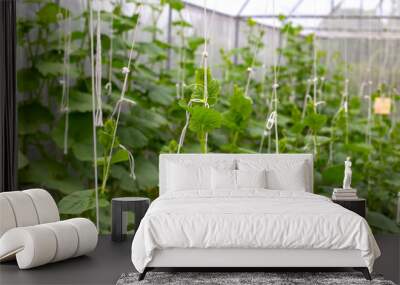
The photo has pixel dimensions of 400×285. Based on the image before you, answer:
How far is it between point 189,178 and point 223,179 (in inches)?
11.0

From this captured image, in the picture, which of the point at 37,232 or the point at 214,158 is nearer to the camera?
the point at 37,232

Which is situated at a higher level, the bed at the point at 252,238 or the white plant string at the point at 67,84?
the white plant string at the point at 67,84

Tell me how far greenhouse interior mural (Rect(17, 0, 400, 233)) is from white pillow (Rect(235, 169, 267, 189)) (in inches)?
22.4

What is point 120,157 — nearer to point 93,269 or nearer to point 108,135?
point 108,135

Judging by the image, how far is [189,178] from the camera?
18.0ft

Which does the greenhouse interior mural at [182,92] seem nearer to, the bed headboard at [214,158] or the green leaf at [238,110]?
the green leaf at [238,110]

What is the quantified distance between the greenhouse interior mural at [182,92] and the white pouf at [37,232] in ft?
2.12

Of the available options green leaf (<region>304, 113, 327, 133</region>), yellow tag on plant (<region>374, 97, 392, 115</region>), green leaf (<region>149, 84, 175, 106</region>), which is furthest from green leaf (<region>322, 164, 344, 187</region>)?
green leaf (<region>149, 84, 175, 106</region>)

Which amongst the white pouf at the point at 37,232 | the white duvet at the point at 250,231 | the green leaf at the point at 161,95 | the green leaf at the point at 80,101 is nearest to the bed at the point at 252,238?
the white duvet at the point at 250,231

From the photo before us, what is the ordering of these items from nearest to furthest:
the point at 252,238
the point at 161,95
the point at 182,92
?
the point at 252,238
the point at 182,92
the point at 161,95

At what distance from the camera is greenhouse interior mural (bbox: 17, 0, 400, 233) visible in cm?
612

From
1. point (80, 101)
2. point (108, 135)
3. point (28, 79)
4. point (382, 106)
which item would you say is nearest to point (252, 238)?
point (108, 135)

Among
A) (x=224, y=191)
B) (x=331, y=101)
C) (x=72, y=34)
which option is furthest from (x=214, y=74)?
(x=224, y=191)

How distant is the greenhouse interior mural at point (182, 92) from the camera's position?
20.1 ft
